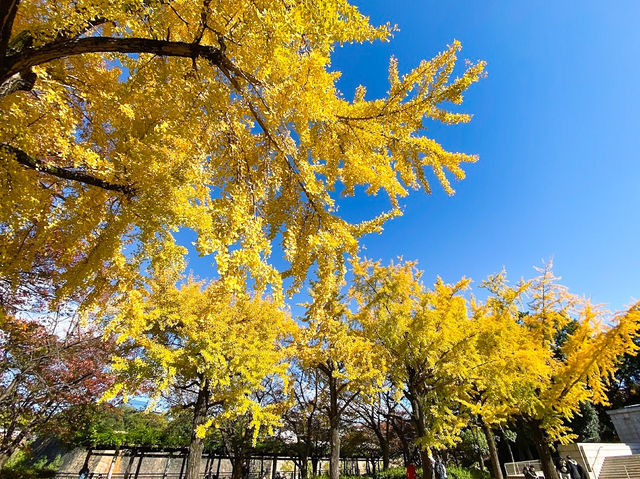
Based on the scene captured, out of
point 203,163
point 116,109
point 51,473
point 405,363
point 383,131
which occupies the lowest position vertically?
point 51,473

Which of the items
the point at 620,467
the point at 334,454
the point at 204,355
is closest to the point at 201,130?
the point at 204,355

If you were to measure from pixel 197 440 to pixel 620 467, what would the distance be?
19.7 metres

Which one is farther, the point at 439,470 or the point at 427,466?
the point at 427,466

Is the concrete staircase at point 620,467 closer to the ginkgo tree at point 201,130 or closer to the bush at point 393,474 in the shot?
the bush at point 393,474

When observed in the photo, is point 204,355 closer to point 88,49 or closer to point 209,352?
point 209,352

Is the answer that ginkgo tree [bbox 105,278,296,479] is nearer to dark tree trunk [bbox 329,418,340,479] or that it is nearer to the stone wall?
dark tree trunk [bbox 329,418,340,479]

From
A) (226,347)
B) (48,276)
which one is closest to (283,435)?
(226,347)

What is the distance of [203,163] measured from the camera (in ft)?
13.8

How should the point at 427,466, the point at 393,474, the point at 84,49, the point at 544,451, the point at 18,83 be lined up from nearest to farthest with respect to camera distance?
1. the point at 84,49
2. the point at 18,83
3. the point at 427,466
4. the point at 544,451
5. the point at 393,474

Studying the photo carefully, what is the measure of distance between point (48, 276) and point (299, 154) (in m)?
7.02

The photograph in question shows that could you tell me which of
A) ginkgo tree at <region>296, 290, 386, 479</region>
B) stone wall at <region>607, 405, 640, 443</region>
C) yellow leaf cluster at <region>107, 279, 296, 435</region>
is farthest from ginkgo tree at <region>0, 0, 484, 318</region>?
stone wall at <region>607, 405, 640, 443</region>

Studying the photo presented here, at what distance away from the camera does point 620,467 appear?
47.4 feet

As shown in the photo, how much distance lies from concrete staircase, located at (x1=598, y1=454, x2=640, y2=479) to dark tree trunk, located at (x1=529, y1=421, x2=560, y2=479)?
10.5 metres

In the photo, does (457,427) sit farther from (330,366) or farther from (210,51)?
(210,51)
